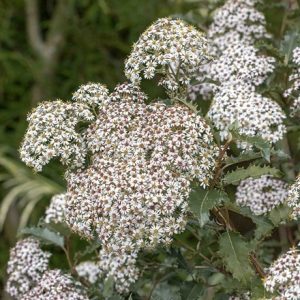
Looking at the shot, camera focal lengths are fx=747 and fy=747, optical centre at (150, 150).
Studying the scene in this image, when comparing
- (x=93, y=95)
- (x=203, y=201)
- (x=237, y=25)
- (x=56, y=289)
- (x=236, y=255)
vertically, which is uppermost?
(x=237, y=25)

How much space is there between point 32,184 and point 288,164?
2.39 metres

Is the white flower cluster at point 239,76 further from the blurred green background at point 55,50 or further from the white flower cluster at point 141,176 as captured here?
the blurred green background at point 55,50

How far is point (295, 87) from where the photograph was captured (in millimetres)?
2428

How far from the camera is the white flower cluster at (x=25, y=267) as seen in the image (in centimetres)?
261

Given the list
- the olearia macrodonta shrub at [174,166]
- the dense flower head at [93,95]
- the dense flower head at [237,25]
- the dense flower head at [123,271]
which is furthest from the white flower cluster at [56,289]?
the dense flower head at [237,25]

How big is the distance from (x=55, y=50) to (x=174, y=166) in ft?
12.8

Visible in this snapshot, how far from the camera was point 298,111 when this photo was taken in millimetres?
2492

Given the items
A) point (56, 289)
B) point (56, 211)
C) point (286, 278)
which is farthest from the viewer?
point (56, 211)

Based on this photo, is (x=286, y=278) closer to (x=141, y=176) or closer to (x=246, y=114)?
(x=141, y=176)

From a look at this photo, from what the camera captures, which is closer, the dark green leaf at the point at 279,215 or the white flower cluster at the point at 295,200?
the white flower cluster at the point at 295,200

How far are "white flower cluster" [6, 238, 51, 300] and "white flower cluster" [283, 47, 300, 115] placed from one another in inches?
39.1

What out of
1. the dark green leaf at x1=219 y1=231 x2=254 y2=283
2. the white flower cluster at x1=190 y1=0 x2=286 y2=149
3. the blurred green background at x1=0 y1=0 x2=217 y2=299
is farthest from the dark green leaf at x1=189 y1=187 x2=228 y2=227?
the blurred green background at x1=0 y1=0 x2=217 y2=299

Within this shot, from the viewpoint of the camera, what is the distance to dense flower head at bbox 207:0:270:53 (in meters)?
2.79

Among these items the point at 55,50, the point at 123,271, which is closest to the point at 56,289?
the point at 123,271
